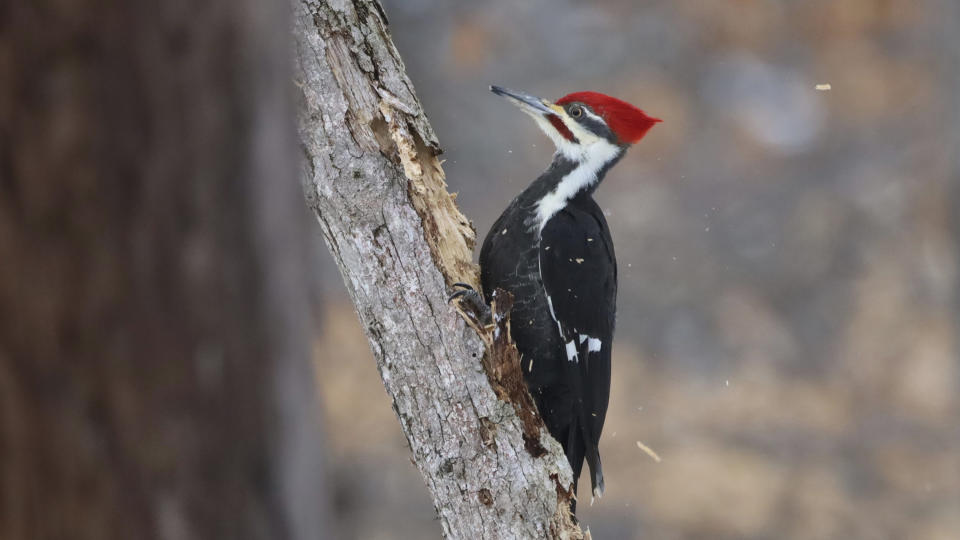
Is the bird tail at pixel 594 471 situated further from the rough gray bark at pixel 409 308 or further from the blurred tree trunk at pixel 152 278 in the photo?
the blurred tree trunk at pixel 152 278

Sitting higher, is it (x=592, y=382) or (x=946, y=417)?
(x=592, y=382)

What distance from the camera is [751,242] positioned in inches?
208

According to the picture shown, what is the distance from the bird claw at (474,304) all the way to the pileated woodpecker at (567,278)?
0.92 ft

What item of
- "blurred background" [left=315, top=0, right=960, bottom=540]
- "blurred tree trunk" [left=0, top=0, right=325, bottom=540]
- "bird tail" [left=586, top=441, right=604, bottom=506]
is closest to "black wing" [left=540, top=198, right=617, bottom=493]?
"bird tail" [left=586, top=441, right=604, bottom=506]

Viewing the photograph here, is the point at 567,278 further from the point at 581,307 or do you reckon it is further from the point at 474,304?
the point at 474,304

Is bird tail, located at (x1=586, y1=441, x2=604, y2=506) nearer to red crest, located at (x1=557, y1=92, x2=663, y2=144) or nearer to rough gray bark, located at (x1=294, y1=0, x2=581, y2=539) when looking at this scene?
rough gray bark, located at (x1=294, y1=0, x2=581, y2=539)

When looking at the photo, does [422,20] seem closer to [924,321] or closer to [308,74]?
[924,321]

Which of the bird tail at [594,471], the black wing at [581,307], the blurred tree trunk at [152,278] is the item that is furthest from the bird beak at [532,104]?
the blurred tree trunk at [152,278]

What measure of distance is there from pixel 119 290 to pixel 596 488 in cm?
191

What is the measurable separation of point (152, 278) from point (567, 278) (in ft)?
6.16

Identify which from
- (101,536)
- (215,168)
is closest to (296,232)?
(215,168)

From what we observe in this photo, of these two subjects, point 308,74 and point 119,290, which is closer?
point 119,290

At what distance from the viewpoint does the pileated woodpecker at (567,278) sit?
2.22 meters

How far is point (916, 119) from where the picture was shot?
17.9 feet
